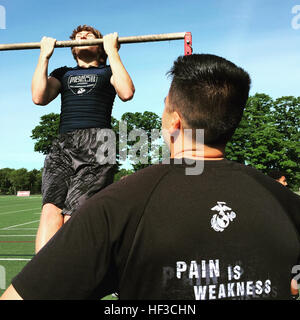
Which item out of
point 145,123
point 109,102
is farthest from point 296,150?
point 109,102

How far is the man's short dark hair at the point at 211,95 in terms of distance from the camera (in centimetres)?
142

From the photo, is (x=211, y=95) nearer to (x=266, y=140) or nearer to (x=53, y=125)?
(x=266, y=140)

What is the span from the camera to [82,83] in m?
3.44

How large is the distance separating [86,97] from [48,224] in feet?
3.79

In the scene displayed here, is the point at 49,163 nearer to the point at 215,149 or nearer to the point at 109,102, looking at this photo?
the point at 109,102

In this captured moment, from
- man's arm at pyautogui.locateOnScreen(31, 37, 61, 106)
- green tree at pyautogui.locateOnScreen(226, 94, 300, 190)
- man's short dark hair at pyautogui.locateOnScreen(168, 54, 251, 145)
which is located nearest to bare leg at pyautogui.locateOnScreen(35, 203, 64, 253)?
man's arm at pyautogui.locateOnScreen(31, 37, 61, 106)

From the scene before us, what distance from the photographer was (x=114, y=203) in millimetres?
1201

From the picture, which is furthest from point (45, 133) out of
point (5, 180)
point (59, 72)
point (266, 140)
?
point (59, 72)

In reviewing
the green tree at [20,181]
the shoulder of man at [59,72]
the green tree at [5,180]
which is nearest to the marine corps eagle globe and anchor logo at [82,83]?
the shoulder of man at [59,72]

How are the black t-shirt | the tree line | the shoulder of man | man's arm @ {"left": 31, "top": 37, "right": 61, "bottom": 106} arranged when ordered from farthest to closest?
the tree line → the shoulder of man → man's arm @ {"left": 31, "top": 37, "right": 61, "bottom": 106} → the black t-shirt

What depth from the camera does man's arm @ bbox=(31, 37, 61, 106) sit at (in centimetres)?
321

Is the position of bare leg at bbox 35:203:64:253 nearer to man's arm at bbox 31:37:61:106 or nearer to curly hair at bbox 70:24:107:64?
man's arm at bbox 31:37:61:106
